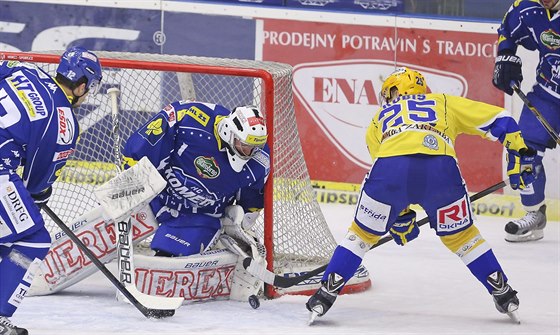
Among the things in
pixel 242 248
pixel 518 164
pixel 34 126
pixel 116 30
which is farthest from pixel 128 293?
pixel 116 30

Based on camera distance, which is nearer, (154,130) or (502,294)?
(502,294)

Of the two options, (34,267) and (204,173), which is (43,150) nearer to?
(34,267)

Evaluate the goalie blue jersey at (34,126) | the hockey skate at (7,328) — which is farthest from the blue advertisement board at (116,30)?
the hockey skate at (7,328)

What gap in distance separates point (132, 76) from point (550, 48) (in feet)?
6.93

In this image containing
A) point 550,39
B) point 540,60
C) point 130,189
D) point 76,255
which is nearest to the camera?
point 130,189

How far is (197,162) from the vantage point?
5.50 m

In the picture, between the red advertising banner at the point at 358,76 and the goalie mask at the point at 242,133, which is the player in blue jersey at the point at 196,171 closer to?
the goalie mask at the point at 242,133

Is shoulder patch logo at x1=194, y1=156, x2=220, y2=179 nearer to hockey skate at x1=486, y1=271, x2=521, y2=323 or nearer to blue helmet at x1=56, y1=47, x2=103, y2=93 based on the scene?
blue helmet at x1=56, y1=47, x2=103, y2=93

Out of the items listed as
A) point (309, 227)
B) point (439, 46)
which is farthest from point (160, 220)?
point (439, 46)

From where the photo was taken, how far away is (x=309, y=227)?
19.3ft

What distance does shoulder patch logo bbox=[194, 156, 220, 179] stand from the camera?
18.0 feet

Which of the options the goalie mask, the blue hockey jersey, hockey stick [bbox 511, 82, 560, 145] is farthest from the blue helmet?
the blue hockey jersey

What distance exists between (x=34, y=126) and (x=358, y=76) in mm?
3439

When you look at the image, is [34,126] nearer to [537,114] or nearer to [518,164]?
[518,164]
